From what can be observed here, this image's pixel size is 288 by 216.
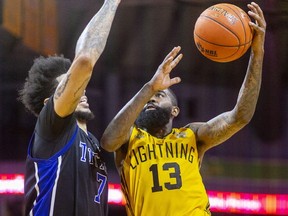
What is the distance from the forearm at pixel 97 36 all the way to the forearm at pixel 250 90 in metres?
0.94

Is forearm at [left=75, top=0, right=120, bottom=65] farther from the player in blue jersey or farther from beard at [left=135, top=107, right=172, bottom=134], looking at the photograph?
beard at [left=135, top=107, right=172, bottom=134]

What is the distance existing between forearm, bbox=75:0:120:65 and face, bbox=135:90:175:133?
34.2 inches

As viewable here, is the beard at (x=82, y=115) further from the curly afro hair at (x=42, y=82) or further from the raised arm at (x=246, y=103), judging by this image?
the raised arm at (x=246, y=103)

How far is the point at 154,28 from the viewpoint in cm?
466

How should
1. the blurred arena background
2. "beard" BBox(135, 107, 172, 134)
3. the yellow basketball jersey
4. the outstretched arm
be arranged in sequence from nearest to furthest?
the outstretched arm
the yellow basketball jersey
"beard" BBox(135, 107, 172, 134)
the blurred arena background

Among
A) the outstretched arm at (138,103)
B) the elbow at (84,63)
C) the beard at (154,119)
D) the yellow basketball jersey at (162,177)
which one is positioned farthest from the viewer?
the beard at (154,119)

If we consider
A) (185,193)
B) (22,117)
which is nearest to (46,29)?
(22,117)

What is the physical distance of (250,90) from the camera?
307cm

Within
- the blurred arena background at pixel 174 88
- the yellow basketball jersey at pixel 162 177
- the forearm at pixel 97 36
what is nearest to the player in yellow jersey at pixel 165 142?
the yellow basketball jersey at pixel 162 177

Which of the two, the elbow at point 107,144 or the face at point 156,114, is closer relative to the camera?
the elbow at point 107,144

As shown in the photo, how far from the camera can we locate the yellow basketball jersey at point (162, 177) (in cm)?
300

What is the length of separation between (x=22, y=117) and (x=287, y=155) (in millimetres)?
2149

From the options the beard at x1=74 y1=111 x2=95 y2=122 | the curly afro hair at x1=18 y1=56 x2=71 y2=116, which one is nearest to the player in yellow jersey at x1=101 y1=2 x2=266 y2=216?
the beard at x1=74 y1=111 x2=95 y2=122

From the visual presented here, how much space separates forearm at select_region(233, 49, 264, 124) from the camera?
305 centimetres
